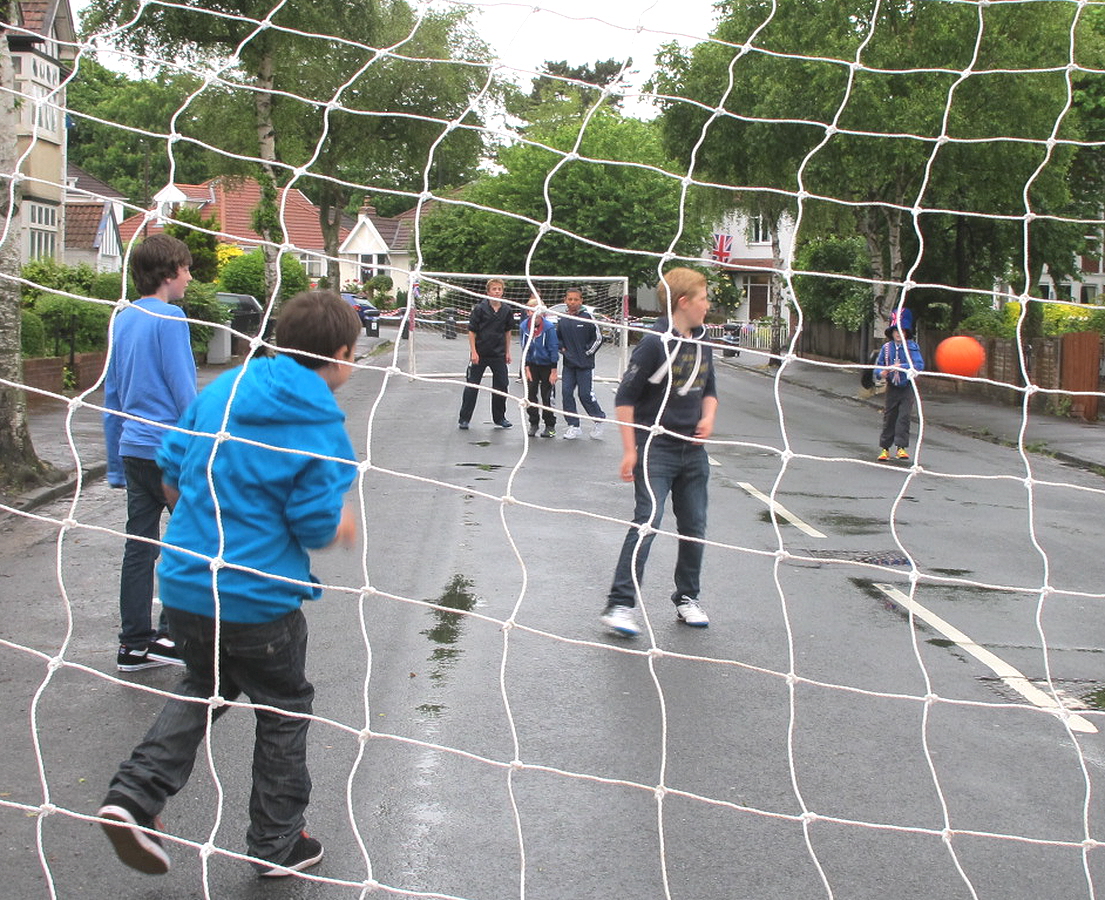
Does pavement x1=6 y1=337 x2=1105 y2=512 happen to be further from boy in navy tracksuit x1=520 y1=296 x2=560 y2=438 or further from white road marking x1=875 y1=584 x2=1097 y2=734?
boy in navy tracksuit x1=520 y1=296 x2=560 y2=438

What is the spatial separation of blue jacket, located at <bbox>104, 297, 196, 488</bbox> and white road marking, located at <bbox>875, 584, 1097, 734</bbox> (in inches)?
115

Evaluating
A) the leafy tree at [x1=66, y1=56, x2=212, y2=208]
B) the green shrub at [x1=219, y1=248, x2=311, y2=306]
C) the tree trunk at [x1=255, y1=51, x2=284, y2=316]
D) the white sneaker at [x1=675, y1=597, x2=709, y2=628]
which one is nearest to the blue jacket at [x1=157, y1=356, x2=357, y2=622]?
the white sneaker at [x1=675, y1=597, x2=709, y2=628]

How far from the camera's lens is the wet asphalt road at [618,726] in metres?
3.64

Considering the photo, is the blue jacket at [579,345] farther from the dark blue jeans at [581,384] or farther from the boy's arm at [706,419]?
the boy's arm at [706,419]

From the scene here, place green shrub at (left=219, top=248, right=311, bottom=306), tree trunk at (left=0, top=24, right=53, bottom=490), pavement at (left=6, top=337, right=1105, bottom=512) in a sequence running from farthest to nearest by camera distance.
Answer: green shrub at (left=219, top=248, right=311, bottom=306) → pavement at (left=6, top=337, right=1105, bottom=512) → tree trunk at (left=0, top=24, right=53, bottom=490)

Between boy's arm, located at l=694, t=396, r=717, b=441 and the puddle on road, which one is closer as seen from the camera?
the puddle on road

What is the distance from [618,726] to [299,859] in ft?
5.37

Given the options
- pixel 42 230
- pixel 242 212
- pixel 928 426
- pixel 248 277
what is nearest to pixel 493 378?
pixel 928 426

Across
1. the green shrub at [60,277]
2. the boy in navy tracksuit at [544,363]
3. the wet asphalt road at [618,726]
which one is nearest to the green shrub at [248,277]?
the green shrub at [60,277]

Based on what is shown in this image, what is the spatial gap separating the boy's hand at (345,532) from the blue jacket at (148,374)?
6.19 ft

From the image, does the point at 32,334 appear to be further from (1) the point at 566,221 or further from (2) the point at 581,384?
(1) the point at 566,221

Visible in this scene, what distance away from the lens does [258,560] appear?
3305 mm

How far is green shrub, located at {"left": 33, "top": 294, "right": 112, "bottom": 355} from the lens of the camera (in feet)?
61.7

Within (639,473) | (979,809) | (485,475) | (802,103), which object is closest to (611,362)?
(802,103)
